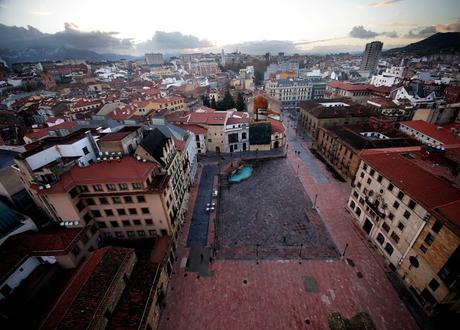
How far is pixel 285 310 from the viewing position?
90.8 feet

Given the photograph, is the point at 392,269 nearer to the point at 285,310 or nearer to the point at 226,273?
the point at 285,310

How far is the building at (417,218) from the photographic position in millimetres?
24328

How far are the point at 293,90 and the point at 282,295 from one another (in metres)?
118

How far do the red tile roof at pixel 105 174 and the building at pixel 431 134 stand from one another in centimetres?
6765

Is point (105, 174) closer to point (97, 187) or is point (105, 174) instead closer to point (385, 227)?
point (97, 187)

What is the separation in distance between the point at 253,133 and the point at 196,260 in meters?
45.2

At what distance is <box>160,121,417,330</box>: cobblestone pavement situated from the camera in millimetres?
26734

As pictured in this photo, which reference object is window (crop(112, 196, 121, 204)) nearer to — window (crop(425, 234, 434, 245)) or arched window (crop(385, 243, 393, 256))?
window (crop(425, 234, 434, 245))

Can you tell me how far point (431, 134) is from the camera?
55875 mm

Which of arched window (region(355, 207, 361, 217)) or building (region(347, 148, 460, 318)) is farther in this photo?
arched window (region(355, 207, 361, 217))

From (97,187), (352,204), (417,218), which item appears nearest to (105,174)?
(97,187)

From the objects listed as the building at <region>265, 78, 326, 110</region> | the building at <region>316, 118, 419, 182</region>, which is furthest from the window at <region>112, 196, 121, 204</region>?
the building at <region>265, 78, 326, 110</region>

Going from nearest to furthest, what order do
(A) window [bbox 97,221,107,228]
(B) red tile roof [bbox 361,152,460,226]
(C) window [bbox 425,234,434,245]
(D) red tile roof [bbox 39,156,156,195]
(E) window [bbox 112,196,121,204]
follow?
(C) window [bbox 425,234,434,245] < (B) red tile roof [bbox 361,152,460,226] < (D) red tile roof [bbox 39,156,156,195] < (E) window [bbox 112,196,121,204] < (A) window [bbox 97,221,107,228]

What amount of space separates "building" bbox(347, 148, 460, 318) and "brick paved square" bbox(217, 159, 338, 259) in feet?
28.2
